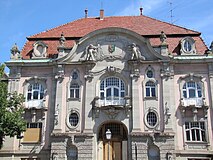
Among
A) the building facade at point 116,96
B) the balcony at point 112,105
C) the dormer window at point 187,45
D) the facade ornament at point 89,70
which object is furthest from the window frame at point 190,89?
the facade ornament at point 89,70

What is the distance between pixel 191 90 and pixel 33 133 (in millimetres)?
16228

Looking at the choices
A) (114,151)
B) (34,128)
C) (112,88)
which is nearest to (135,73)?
(112,88)

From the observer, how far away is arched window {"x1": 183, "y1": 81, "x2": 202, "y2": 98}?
2820cm

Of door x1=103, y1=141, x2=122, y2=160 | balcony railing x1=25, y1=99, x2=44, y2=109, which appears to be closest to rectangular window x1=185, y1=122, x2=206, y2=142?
door x1=103, y1=141, x2=122, y2=160

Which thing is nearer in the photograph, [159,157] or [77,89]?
[159,157]

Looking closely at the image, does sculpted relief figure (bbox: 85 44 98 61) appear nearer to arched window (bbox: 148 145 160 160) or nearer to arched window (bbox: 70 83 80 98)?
arched window (bbox: 70 83 80 98)

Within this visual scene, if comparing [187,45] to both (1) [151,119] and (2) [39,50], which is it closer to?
(1) [151,119]

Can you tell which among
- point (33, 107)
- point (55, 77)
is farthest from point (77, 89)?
point (33, 107)

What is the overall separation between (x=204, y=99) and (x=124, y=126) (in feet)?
26.9

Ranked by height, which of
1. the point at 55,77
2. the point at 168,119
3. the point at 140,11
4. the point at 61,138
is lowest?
the point at 61,138

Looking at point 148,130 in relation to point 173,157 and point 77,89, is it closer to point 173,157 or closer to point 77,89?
point 173,157

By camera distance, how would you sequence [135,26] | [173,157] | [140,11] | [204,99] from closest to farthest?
[173,157] < [204,99] < [135,26] < [140,11]

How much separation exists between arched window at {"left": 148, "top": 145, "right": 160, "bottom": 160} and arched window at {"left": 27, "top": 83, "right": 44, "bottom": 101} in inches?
472

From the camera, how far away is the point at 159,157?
26094 millimetres
